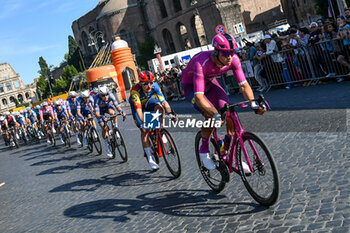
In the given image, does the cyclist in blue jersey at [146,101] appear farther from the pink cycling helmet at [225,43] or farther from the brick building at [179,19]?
the brick building at [179,19]

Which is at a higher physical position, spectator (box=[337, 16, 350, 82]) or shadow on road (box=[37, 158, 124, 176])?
spectator (box=[337, 16, 350, 82])

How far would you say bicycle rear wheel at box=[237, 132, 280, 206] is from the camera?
4348mm

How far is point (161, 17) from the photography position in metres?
67.6

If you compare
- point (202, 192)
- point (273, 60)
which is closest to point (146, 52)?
point (273, 60)

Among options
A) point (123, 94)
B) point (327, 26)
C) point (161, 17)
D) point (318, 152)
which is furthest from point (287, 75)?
point (161, 17)

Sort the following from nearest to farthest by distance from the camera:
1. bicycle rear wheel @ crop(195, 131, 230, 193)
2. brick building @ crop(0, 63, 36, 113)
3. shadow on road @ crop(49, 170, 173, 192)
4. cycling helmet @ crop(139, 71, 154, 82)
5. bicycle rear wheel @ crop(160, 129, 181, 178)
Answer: bicycle rear wheel @ crop(195, 131, 230, 193)
bicycle rear wheel @ crop(160, 129, 181, 178)
cycling helmet @ crop(139, 71, 154, 82)
shadow on road @ crop(49, 170, 173, 192)
brick building @ crop(0, 63, 36, 113)

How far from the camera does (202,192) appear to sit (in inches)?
229

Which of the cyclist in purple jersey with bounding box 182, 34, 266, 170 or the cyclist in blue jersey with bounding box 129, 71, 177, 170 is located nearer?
the cyclist in purple jersey with bounding box 182, 34, 266, 170

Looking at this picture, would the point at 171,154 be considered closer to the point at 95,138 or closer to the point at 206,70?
the point at 206,70

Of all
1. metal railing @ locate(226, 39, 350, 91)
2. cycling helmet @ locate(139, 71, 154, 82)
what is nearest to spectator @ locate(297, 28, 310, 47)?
metal railing @ locate(226, 39, 350, 91)

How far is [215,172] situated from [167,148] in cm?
177

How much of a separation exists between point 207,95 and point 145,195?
2.01 metres

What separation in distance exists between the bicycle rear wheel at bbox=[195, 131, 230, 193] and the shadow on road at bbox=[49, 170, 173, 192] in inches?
56.2

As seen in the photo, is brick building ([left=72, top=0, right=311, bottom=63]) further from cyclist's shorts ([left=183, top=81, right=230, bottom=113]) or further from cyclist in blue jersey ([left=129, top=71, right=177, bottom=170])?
cyclist's shorts ([left=183, top=81, right=230, bottom=113])
